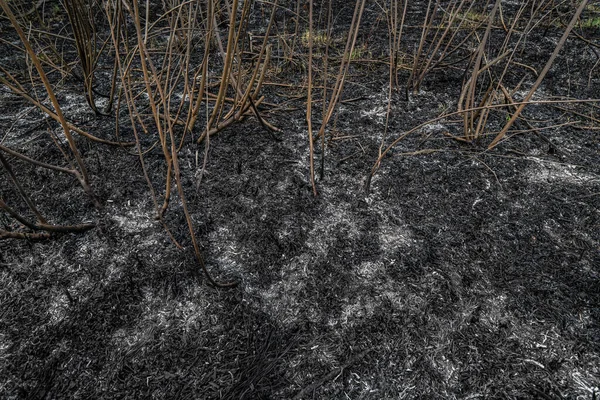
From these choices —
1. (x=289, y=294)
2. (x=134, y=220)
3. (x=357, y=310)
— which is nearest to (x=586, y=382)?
(x=357, y=310)

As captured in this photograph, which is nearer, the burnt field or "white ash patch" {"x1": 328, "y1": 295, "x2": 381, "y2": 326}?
the burnt field

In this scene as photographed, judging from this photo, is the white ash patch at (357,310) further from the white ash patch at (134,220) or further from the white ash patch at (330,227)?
the white ash patch at (134,220)

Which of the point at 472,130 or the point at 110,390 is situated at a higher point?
the point at 472,130

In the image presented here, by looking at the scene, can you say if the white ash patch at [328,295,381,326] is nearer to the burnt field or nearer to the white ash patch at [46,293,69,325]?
the burnt field

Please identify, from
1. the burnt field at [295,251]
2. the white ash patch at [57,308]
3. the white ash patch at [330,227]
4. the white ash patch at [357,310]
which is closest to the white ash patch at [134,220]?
the burnt field at [295,251]

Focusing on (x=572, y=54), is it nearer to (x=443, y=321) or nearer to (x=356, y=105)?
(x=356, y=105)

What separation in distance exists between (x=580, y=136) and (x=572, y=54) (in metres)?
0.92

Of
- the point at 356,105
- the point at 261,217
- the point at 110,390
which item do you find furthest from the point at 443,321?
the point at 356,105

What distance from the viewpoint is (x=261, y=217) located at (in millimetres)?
1251

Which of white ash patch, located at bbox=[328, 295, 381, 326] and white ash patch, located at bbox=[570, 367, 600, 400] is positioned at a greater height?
white ash patch, located at bbox=[328, 295, 381, 326]

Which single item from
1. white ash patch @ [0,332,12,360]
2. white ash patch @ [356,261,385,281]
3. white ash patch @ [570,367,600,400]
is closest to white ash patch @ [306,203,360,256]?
white ash patch @ [356,261,385,281]

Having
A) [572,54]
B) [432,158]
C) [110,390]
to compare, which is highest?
[572,54]

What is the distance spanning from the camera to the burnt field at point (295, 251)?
0.88m

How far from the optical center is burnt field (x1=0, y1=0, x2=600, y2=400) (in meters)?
0.88
